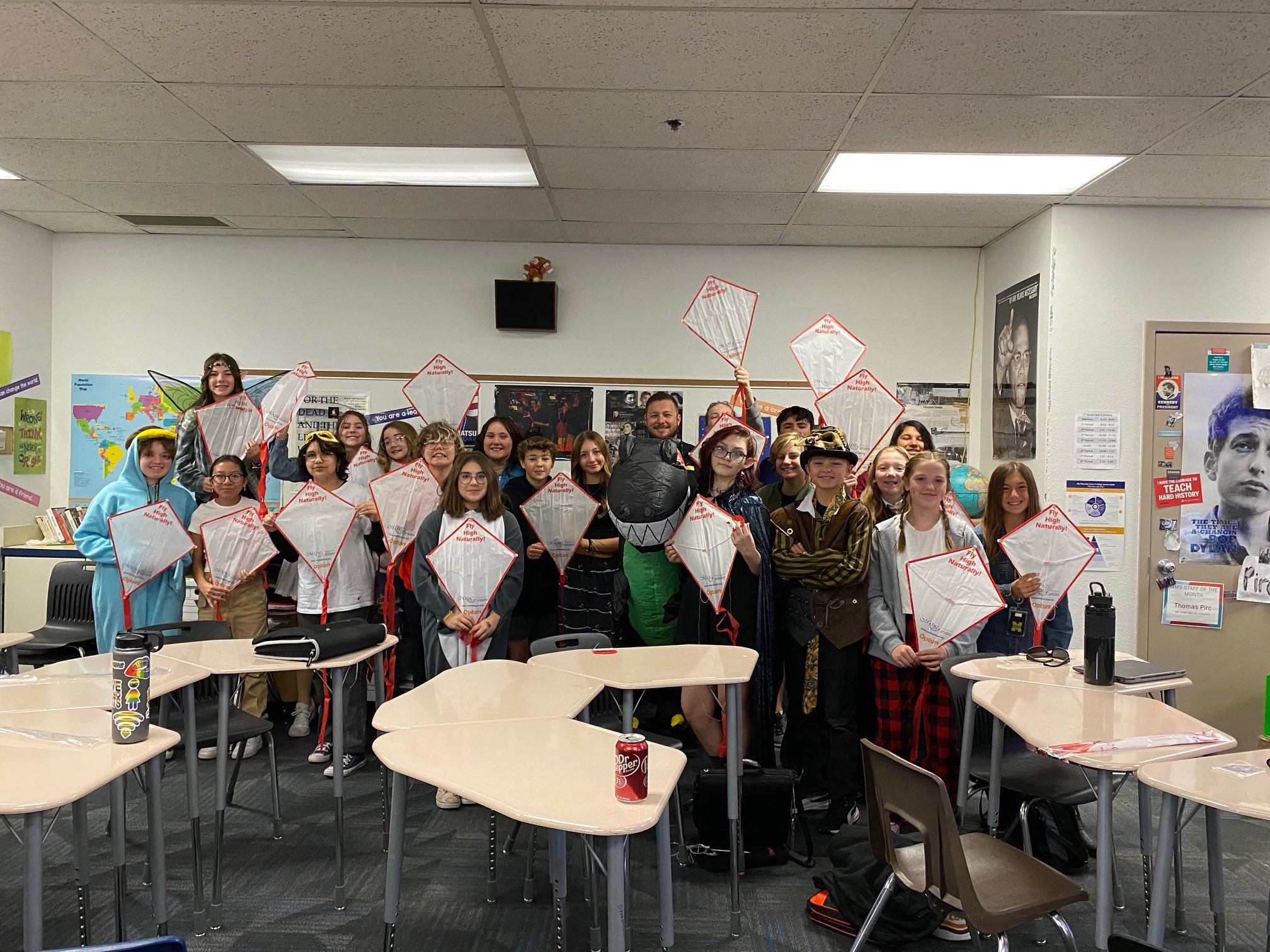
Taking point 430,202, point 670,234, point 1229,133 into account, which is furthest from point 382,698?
point 1229,133

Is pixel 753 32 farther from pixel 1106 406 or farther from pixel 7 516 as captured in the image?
pixel 7 516

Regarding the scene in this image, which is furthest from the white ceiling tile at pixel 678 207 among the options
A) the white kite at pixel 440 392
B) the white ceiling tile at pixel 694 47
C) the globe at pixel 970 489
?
the globe at pixel 970 489

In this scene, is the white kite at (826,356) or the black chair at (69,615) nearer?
the white kite at (826,356)

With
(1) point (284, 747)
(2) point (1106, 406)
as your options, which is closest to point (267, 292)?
(1) point (284, 747)

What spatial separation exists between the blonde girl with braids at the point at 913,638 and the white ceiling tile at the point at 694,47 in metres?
1.54

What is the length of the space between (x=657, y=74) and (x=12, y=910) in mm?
3616

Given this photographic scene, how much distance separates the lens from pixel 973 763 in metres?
3.09

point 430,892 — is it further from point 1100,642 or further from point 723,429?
point 1100,642

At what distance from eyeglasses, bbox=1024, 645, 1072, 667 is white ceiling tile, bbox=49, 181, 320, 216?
14.0ft

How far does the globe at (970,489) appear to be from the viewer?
14.5ft

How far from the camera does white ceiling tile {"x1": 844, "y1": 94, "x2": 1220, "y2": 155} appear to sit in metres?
3.46

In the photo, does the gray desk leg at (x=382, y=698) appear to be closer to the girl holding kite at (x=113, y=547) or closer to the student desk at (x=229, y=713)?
the student desk at (x=229, y=713)

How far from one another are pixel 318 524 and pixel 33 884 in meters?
2.22

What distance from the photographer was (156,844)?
243 centimetres
